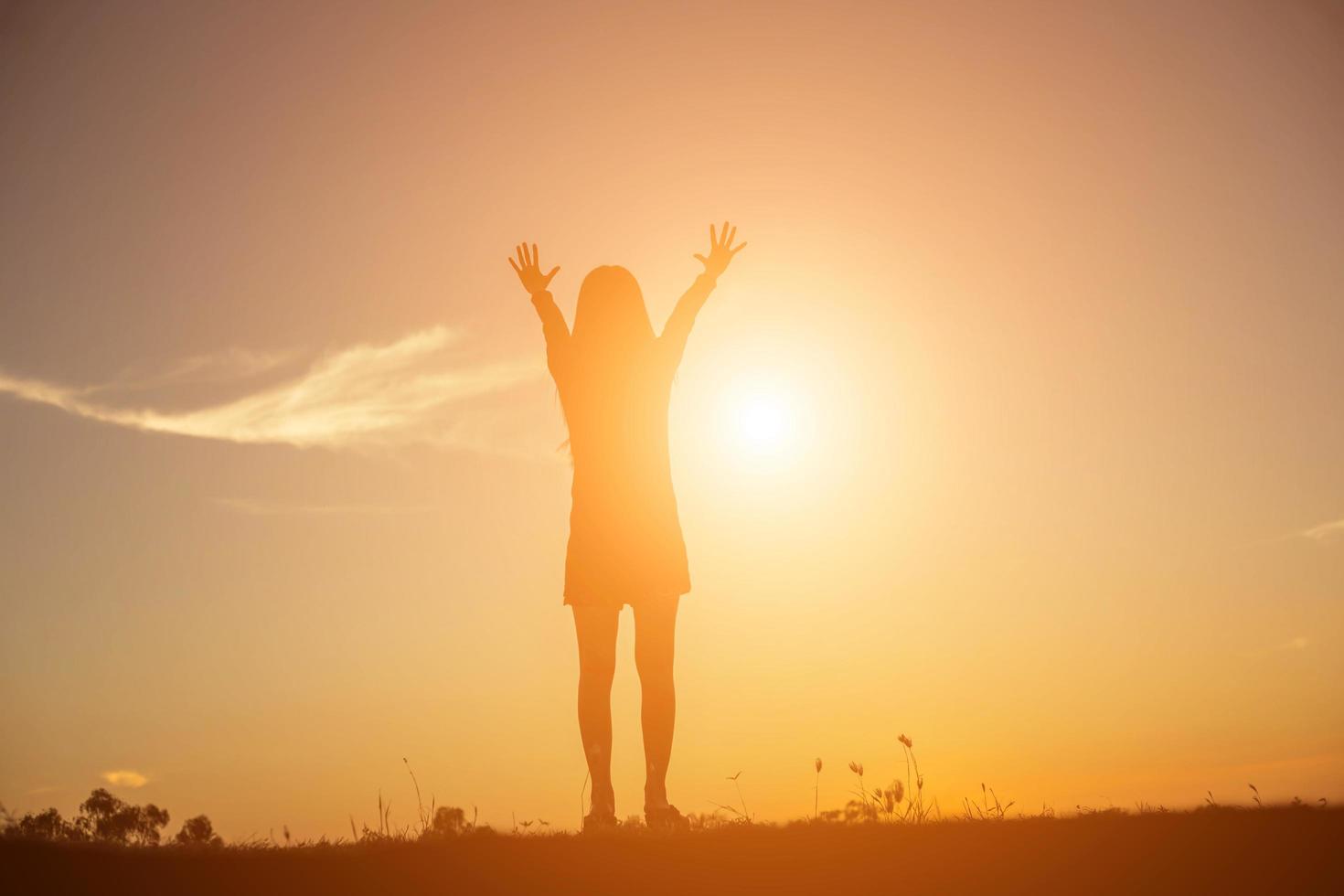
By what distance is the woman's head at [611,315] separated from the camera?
11453 mm

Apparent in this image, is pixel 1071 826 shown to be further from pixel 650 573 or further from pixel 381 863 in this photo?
pixel 381 863

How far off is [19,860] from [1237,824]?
27.5 ft

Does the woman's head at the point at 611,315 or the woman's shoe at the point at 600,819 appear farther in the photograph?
the woman's head at the point at 611,315

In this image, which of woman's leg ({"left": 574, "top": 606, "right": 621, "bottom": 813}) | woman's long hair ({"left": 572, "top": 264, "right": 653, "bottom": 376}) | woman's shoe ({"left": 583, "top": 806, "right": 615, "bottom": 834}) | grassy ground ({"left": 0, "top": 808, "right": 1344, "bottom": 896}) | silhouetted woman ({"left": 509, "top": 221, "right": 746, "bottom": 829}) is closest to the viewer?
grassy ground ({"left": 0, "top": 808, "right": 1344, "bottom": 896})

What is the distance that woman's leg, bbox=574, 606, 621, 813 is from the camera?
10.1 meters

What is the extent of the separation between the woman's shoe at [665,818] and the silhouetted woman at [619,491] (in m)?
0.02

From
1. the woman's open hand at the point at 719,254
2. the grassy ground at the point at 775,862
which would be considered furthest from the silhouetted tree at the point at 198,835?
the woman's open hand at the point at 719,254

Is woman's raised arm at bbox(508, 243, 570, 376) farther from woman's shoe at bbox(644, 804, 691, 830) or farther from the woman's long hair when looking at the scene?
woman's shoe at bbox(644, 804, 691, 830)

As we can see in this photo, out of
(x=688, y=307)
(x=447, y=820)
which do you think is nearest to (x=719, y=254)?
(x=688, y=307)

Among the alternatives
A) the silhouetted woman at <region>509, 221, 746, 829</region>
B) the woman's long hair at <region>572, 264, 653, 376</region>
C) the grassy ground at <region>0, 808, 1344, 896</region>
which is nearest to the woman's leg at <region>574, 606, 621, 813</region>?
the silhouetted woman at <region>509, 221, 746, 829</region>

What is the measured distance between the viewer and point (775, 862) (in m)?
7.75

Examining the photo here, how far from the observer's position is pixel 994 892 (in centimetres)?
722

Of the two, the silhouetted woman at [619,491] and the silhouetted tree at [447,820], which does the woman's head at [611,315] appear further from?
the silhouetted tree at [447,820]

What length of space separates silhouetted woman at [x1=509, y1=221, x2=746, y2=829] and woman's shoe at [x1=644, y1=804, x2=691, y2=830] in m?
0.02
